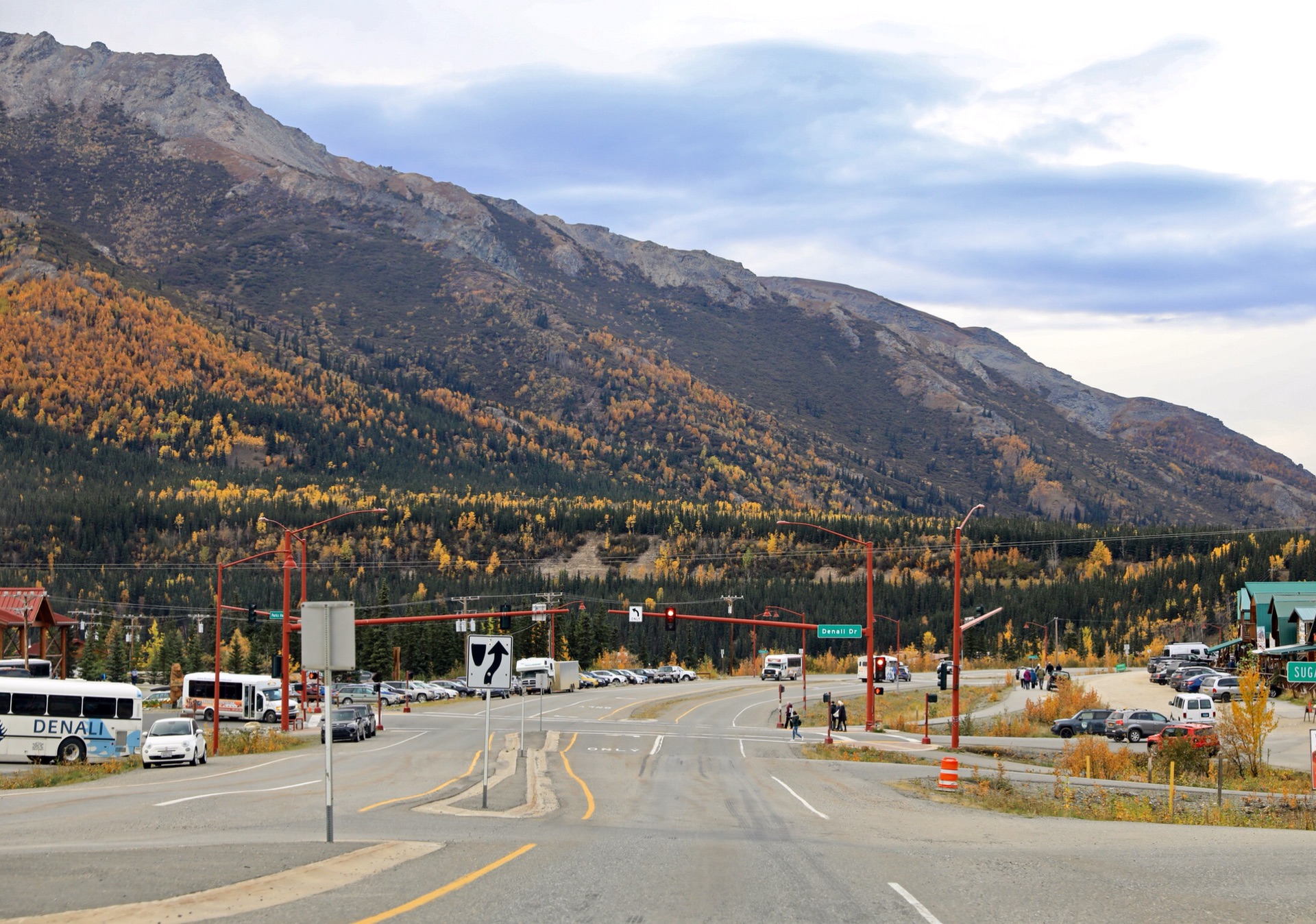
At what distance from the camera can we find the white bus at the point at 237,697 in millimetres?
70688

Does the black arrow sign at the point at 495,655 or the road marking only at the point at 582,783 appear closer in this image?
the black arrow sign at the point at 495,655

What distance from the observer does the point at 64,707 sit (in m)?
43.8

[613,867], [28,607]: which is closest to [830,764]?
[613,867]

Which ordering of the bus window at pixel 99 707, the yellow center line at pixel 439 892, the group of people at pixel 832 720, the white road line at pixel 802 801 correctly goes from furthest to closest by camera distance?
the group of people at pixel 832 720, the bus window at pixel 99 707, the white road line at pixel 802 801, the yellow center line at pixel 439 892

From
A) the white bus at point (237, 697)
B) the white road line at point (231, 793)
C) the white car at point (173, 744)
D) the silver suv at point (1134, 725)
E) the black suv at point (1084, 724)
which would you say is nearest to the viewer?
the white road line at point (231, 793)

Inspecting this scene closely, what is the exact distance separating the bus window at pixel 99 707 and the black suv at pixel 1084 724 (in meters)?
43.3

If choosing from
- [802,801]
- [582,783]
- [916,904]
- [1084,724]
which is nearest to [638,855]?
[916,904]

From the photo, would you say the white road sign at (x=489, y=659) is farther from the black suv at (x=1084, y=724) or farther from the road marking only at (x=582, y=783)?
the black suv at (x=1084, y=724)

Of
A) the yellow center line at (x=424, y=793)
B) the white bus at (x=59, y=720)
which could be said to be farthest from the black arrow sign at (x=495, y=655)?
the white bus at (x=59, y=720)

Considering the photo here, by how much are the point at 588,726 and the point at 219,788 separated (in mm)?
36630

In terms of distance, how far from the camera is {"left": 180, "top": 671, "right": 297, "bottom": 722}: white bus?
70688mm

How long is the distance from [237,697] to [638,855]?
6210 centimetres

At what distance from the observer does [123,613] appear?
17662 centimetres

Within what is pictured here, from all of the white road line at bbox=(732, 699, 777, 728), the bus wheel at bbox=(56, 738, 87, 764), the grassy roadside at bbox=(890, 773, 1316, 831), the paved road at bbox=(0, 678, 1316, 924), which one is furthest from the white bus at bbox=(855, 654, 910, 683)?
the paved road at bbox=(0, 678, 1316, 924)
